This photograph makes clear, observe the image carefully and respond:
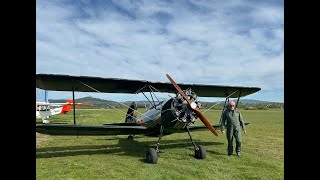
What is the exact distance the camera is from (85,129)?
853cm

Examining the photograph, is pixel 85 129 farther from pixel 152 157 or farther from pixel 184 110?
pixel 184 110

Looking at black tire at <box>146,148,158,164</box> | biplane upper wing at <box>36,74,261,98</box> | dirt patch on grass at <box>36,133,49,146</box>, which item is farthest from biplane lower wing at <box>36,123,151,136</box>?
dirt patch on grass at <box>36,133,49,146</box>

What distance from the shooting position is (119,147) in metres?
10.7

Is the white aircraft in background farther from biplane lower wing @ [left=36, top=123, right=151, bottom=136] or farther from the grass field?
biplane lower wing @ [left=36, top=123, right=151, bottom=136]

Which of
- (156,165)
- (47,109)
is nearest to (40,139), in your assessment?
(156,165)

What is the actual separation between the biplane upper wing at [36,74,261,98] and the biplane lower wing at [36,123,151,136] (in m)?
1.26

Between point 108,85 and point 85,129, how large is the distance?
5.94ft

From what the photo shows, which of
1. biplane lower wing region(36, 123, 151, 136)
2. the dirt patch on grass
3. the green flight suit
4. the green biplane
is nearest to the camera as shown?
biplane lower wing region(36, 123, 151, 136)

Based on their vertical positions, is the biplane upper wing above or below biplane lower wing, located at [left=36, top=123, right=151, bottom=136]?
above

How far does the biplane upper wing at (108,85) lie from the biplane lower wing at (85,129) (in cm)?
126

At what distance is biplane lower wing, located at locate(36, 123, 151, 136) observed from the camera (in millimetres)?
8016
